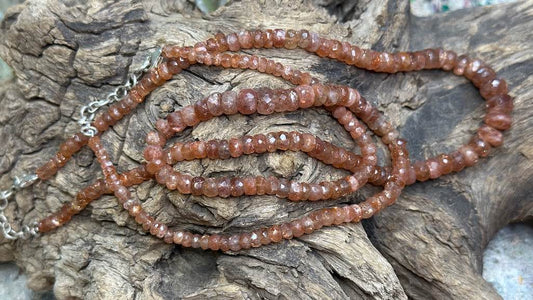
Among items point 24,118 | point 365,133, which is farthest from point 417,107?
point 24,118

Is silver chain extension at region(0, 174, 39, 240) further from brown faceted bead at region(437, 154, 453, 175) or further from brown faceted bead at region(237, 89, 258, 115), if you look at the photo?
brown faceted bead at region(437, 154, 453, 175)

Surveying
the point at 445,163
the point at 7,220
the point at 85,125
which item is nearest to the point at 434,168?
the point at 445,163

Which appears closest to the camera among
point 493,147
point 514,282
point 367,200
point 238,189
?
point 238,189

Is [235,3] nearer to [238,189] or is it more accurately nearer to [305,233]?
[238,189]

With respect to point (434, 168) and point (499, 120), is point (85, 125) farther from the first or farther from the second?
point (499, 120)

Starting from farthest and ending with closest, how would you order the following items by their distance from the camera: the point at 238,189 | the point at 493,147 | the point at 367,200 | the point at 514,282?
the point at 514,282 → the point at 493,147 → the point at 367,200 → the point at 238,189

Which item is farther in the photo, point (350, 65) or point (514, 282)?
point (514, 282)

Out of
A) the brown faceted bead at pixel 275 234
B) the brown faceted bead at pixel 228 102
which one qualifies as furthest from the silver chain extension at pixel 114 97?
the brown faceted bead at pixel 275 234

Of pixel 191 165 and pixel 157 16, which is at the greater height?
pixel 157 16
